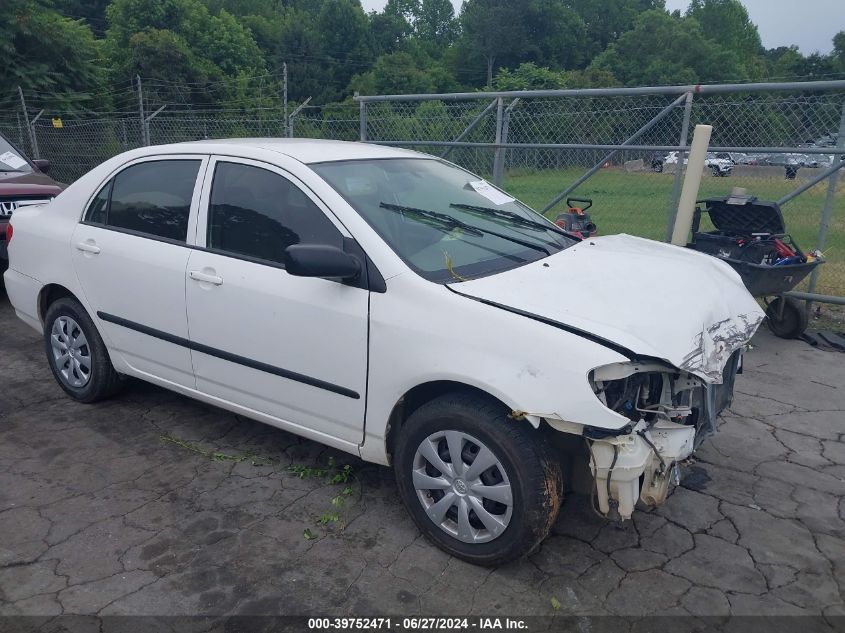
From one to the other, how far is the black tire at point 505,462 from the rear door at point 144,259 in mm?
1590

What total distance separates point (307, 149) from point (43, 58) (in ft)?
61.3

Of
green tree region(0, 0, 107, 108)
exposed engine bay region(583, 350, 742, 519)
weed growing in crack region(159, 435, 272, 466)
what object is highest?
green tree region(0, 0, 107, 108)

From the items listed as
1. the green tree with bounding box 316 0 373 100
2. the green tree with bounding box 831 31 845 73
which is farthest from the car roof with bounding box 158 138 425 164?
the green tree with bounding box 831 31 845 73

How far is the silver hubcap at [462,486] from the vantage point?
9.29 feet

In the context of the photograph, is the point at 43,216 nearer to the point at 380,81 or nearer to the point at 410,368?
the point at 410,368

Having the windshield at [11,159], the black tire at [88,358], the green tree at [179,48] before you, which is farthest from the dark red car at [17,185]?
the green tree at [179,48]

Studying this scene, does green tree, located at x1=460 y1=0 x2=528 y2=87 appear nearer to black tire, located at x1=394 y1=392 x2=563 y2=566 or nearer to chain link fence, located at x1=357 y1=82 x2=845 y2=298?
chain link fence, located at x1=357 y1=82 x2=845 y2=298

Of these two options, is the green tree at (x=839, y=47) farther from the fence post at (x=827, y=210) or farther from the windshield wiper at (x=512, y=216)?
the windshield wiper at (x=512, y=216)

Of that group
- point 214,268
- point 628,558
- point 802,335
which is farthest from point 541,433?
point 802,335

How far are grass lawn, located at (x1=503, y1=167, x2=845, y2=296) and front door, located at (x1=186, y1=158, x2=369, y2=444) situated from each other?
4565 mm

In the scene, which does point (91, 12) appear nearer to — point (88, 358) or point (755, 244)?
point (88, 358)

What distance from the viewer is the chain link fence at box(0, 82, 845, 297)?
20.5 feet

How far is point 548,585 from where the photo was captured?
2.89m

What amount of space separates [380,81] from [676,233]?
58796 mm
